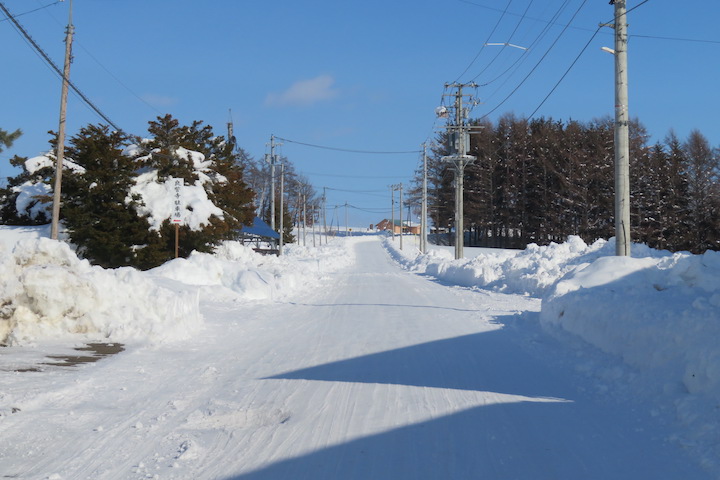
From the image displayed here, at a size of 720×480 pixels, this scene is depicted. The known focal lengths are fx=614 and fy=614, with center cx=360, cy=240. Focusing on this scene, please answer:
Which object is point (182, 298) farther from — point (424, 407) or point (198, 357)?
point (424, 407)

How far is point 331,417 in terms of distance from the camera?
241 inches

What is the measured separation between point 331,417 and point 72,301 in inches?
266

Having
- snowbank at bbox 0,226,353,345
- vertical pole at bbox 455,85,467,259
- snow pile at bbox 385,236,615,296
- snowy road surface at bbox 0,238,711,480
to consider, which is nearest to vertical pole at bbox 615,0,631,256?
snow pile at bbox 385,236,615,296

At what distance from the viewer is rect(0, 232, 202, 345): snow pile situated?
1036cm

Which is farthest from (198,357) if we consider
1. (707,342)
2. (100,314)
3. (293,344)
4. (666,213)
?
(666,213)

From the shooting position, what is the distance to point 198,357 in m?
9.65

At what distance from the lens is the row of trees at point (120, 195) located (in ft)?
80.4

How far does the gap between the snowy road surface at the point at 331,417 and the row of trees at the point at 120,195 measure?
1540 cm

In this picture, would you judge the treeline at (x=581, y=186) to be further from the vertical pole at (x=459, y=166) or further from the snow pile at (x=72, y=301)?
the snow pile at (x=72, y=301)

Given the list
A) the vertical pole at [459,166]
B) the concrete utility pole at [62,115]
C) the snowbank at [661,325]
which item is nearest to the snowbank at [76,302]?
the snowbank at [661,325]

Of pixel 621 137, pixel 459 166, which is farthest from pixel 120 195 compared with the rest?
pixel 459 166

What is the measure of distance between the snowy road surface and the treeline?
42.0 m

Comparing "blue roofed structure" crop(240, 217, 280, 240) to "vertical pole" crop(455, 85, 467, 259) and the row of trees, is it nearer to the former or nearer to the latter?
the row of trees

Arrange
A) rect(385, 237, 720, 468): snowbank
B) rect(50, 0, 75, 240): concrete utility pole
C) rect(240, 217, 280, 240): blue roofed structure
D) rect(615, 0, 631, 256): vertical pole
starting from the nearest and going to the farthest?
rect(385, 237, 720, 468): snowbank
rect(615, 0, 631, 256): vertical pole
rect(50, 0, 75, 240): concrete utility pole
rect(240, 217, 280, 240): blue roofed structure
